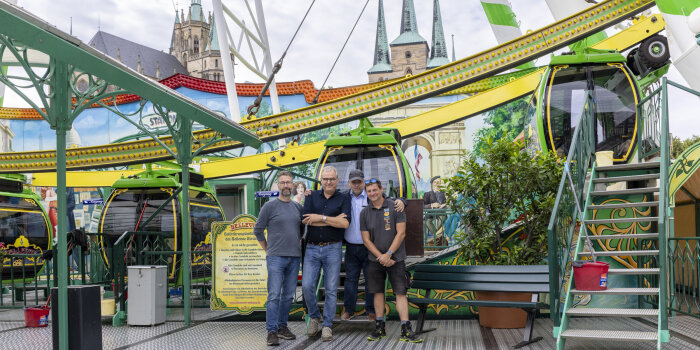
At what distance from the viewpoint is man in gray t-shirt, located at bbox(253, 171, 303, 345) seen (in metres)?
7.42

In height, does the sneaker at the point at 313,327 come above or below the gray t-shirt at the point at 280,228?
below

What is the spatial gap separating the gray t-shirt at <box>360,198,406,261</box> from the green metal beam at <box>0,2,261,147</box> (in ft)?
8.54

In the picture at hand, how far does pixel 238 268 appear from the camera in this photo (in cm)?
916

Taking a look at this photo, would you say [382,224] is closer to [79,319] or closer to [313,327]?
[313,327]

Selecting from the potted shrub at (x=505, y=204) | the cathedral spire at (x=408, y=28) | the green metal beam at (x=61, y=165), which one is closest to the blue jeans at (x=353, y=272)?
the potted shrub at (x=505, y=204)

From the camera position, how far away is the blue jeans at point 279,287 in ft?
24.3

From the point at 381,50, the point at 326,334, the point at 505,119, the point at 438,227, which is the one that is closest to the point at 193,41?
the point at 381,50

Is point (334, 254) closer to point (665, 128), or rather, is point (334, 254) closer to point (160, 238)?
point (665, 128)

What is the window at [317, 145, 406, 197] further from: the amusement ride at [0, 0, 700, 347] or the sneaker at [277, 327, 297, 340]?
the sneaker at [277, 327, 297, 340]

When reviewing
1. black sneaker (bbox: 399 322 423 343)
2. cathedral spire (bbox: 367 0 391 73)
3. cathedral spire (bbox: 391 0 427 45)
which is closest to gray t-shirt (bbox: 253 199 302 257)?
black sneaker (bbox: 399 322 423 343)

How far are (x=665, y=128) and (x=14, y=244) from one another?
1259cm

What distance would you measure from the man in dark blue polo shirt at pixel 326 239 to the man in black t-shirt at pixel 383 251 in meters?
0.34

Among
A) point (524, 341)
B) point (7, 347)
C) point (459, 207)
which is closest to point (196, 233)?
point (7, 347)

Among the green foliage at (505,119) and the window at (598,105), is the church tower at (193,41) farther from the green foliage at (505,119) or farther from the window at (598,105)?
the window at (598,105)
